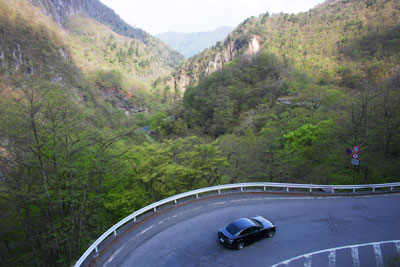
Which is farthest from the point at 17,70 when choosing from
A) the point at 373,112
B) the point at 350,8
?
the point at 350,8

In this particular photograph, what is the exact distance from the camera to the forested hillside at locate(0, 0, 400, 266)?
12.4 meters

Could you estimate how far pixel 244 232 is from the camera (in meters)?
8.86

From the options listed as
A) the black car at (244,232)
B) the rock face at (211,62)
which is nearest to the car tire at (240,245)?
the black car at (244,232)

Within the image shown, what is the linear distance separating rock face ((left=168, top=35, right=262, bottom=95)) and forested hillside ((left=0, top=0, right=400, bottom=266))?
1.02m

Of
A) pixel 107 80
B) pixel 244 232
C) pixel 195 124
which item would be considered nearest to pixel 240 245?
pixel 244 232

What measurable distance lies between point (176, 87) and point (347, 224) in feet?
431

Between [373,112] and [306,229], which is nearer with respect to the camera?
[306,229]

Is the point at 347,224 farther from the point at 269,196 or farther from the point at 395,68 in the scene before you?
the point at 395,68

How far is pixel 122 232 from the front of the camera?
992 centimetres

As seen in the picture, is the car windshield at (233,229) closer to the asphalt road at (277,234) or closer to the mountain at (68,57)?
the asphalt road at (277,234)

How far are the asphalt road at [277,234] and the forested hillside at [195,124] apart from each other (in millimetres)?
4076

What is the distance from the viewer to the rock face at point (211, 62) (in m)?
107

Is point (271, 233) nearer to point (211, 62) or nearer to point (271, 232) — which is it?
point (271, 232)

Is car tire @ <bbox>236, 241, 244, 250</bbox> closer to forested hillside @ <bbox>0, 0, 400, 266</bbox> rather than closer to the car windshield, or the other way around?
the car windshield
